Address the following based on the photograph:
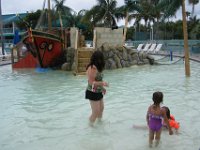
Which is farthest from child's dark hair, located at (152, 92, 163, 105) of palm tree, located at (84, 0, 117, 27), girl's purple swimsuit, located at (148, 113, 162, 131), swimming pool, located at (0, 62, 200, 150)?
palm tree, located at (84, 0, 117, 27)

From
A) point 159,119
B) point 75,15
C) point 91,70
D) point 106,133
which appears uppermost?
point 75,15

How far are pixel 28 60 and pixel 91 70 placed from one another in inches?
732

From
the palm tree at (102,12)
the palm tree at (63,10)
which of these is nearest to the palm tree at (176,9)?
the palm tree at (102,12)

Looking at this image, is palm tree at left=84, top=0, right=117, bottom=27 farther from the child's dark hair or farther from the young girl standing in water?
the child's dark hair

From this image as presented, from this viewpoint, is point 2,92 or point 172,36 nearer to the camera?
point 2,92

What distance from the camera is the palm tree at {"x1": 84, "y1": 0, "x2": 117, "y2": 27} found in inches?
1747

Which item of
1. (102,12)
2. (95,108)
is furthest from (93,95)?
(102,12)

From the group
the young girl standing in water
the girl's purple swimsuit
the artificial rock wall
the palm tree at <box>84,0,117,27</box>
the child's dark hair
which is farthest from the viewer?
the palm tree at <box>84,0,117,27</box>

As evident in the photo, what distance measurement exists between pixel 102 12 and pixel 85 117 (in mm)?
36832

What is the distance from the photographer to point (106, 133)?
7.30 m

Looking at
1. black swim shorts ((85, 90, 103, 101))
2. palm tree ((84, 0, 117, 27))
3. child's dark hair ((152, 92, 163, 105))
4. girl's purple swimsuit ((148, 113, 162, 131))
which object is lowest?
girl's purple swimsuit ((148, 113, 162, 131))

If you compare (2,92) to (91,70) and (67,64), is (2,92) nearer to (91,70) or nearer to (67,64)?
(91,70)

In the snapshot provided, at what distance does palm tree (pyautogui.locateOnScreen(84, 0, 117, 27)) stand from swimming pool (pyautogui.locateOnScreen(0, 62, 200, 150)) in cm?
3077

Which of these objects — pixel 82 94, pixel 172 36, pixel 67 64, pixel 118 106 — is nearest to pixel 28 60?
pixel 67 64
